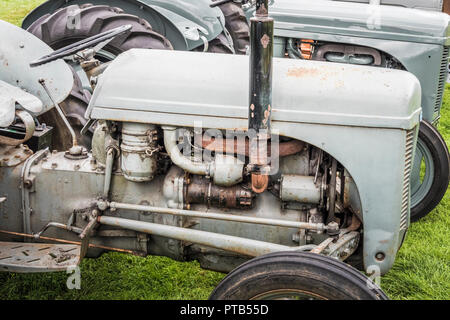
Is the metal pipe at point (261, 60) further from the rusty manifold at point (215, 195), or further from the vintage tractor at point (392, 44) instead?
the vintage tractor at point (392, 44)

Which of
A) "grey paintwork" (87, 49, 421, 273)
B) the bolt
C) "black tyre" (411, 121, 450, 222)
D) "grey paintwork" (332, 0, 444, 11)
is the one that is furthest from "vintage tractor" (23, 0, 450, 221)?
"grey paintwork" (87, 49, 421, 273)

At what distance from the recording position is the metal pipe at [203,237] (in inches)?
102

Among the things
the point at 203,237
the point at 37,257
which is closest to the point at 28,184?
the point at 37,257

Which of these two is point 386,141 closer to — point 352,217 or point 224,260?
point 352,217

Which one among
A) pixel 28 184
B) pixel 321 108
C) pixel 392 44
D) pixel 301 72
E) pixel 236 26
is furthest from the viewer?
pixel 236 26

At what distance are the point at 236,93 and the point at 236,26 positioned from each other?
3976 millimetres

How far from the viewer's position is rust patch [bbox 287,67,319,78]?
256 cm

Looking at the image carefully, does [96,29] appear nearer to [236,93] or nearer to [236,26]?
[236,93]

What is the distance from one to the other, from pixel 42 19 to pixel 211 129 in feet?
8.55

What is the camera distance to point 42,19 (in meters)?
4.62

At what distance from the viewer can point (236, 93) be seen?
2523mm

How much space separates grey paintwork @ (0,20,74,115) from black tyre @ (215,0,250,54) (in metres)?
3.16
